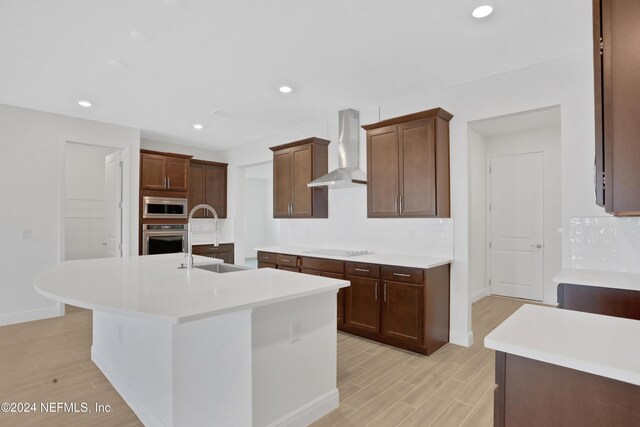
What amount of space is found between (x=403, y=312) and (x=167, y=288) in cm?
221

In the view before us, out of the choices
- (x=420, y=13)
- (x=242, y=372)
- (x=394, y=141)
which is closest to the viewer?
(x=242, y=372)

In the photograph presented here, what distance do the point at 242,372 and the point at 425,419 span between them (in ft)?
4.15

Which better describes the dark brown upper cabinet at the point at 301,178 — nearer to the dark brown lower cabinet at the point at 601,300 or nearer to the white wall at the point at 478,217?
the white wall at the point at 478,217

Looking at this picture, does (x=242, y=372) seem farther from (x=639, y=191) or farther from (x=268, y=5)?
(x=268, y=5)

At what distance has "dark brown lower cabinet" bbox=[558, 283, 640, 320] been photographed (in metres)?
2.06

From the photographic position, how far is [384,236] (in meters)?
4.16

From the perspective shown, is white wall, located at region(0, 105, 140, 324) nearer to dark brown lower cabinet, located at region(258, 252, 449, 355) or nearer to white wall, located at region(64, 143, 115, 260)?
white wall, located at region(64, 143, 115, 260)

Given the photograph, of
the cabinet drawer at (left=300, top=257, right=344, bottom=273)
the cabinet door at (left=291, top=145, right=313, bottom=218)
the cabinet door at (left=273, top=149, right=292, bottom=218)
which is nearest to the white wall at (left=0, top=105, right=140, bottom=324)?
the cabinet door at (left=273, top=149, right=292, bottom=218)

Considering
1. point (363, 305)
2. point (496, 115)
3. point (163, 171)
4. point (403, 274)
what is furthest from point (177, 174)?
point (496, 115)

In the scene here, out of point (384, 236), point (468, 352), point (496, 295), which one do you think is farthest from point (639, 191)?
point (496, 295)

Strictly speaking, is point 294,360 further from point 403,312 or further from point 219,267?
point 403,312

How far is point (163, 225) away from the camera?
5.56 metres

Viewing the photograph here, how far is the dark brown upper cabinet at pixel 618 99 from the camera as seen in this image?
1359mm

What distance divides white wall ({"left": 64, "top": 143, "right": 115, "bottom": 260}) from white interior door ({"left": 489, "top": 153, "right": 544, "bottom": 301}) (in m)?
6.62
